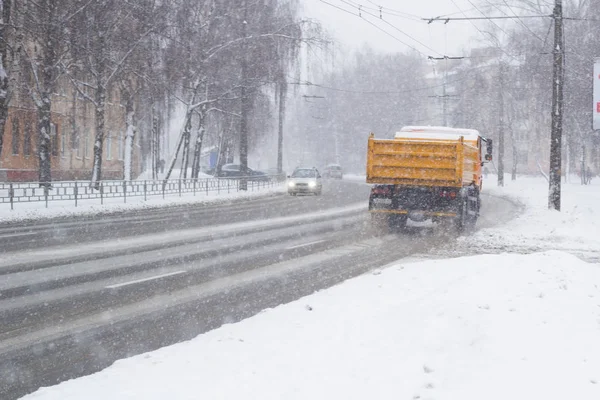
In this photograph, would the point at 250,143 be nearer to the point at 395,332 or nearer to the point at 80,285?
the point at 80,285

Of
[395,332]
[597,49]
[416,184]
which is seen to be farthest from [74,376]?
[597,49]

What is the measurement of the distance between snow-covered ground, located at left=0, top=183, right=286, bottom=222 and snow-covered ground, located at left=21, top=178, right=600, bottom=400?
55.1 ft

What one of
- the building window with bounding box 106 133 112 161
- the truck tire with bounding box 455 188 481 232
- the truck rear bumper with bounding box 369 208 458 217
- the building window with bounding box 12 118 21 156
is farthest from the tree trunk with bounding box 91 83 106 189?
the building window with bounding box 106 133 112 161

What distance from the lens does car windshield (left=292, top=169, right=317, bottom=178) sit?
41388 millimetres

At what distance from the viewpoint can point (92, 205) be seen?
2658 cm

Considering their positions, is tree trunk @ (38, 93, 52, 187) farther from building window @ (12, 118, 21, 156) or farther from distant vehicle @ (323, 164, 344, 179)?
distant vehicle @ (323, 164, 344, 179)

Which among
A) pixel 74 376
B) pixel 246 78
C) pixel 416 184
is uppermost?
pixel 246 78

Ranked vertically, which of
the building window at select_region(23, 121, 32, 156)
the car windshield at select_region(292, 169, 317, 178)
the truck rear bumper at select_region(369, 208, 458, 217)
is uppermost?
the building window at select_region(23, 121, 32, 156)

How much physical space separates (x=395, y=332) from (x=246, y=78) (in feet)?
106

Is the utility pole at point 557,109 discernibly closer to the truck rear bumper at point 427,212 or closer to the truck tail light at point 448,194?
the truck tail light at point 448,194

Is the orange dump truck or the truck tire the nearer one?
the orange dump truck

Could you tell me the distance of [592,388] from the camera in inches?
194

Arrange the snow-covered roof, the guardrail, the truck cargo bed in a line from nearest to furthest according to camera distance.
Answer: the truck cargo bed → the snow-covered roof → the guardrail

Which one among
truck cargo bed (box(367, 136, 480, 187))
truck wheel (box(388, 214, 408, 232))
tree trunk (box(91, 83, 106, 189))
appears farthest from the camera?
tree trunk (box(91, 83, 106, 189))
